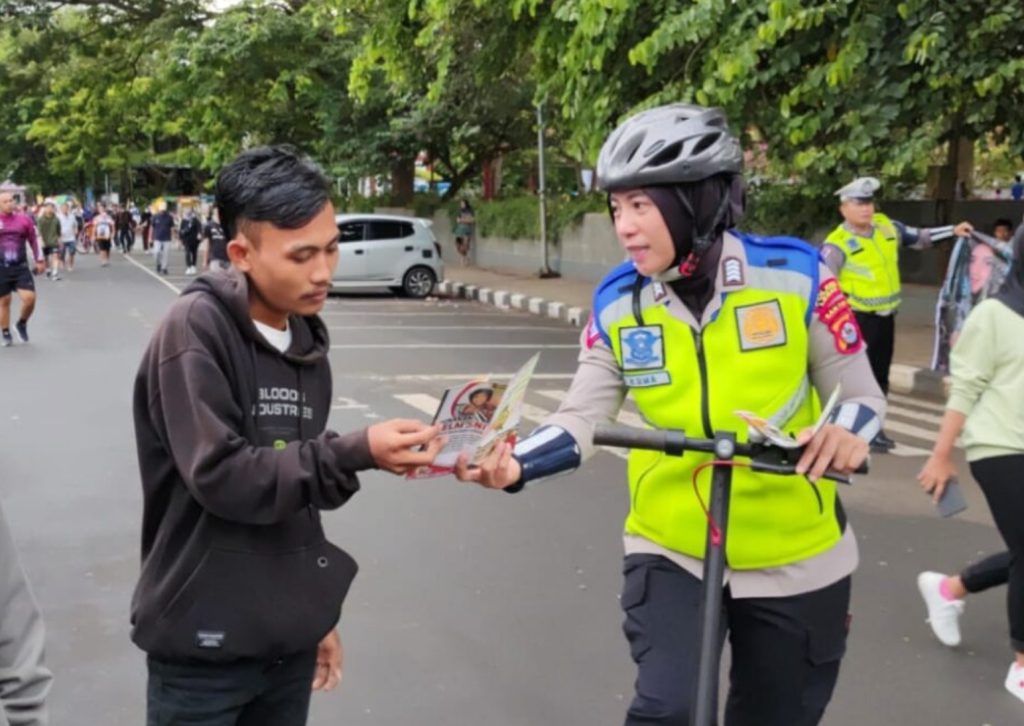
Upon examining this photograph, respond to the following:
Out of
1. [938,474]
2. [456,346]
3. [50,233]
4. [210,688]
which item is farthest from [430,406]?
[50,233]

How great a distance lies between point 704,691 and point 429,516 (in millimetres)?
4571

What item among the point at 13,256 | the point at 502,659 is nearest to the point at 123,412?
the point at 13,256

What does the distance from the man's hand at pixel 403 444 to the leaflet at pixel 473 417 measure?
0.08ft

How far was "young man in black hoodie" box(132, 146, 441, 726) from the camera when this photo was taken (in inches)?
82.4

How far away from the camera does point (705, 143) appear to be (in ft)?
8.11

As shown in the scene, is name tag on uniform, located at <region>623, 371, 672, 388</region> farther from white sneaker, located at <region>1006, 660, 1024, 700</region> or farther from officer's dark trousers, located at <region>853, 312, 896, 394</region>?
officer's dark trousers, located at <region>853, 312, 896, 394</region>

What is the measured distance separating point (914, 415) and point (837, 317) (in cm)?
797

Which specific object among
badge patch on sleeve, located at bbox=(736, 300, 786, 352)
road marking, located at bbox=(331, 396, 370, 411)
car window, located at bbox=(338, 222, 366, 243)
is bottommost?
road marking, located at bbox=(331, 396, 370, 411)

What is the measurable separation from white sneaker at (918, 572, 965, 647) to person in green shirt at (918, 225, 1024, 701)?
1.94ft

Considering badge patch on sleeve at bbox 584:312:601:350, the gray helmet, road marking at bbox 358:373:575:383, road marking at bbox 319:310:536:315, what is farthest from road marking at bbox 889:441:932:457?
road marking at bbox 319:310:536:315

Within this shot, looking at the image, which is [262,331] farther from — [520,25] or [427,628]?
[520,25]

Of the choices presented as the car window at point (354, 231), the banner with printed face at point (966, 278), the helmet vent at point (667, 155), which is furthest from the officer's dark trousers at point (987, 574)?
the car window at point (354, 231)

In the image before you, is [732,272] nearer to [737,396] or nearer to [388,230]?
[737,396]

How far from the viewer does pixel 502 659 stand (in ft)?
15.0
